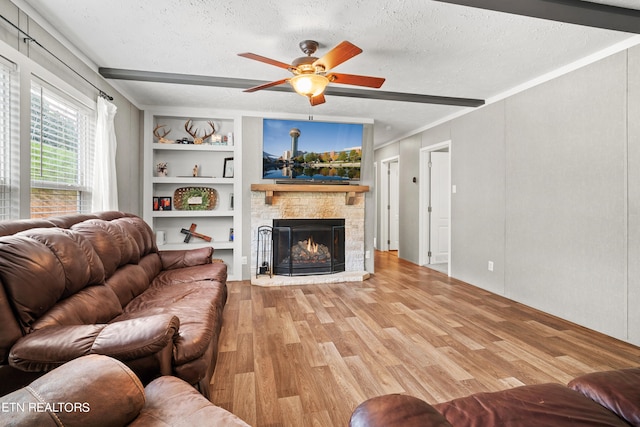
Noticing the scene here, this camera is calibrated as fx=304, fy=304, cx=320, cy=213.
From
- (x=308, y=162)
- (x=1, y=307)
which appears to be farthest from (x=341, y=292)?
(x=1, y=307)

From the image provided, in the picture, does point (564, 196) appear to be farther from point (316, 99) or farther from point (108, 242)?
point (108, 242)

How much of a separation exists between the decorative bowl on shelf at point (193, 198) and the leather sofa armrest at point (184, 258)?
146cm

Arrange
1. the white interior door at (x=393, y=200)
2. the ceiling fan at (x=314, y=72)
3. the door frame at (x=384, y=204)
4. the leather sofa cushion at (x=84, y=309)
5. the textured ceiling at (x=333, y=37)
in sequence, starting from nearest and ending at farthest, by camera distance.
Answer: the leather sofa cushion at (x=84, y=309) < the textured ceiling at (x=333, y=37) < the ceiling fan at (x=314, y=72) < the white interior door at (x=393, y=200) < the door frame at (x=384, y=204)

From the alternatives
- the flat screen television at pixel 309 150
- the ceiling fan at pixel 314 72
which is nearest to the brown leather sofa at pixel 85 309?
the ceiling fan at pixel 314 72

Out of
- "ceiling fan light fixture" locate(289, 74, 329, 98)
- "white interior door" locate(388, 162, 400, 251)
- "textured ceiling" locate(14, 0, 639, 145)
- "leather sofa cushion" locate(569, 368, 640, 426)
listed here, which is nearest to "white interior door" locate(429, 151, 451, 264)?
"white interior door" locate(388, 162, 400, 251)

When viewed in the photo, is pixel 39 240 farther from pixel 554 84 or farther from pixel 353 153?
pixel 554 84

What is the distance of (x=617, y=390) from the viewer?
3.55 ft

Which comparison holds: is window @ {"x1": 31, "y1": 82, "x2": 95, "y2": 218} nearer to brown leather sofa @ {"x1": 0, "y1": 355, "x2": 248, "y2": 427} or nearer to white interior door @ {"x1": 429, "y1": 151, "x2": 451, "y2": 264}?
brown leather sofa @ {"x1": 0, "y1": 355, "x2": 248, "y2": 427}

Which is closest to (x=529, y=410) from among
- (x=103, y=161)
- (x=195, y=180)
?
(x=103, y=161)

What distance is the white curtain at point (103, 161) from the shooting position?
3037 mm

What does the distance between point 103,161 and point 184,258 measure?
1.26 meters

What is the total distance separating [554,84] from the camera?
3.19m

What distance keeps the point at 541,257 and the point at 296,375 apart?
2.97 metres

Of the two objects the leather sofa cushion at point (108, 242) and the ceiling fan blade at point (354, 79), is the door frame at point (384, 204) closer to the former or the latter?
the ceiling fan blade at point (354, 79)
